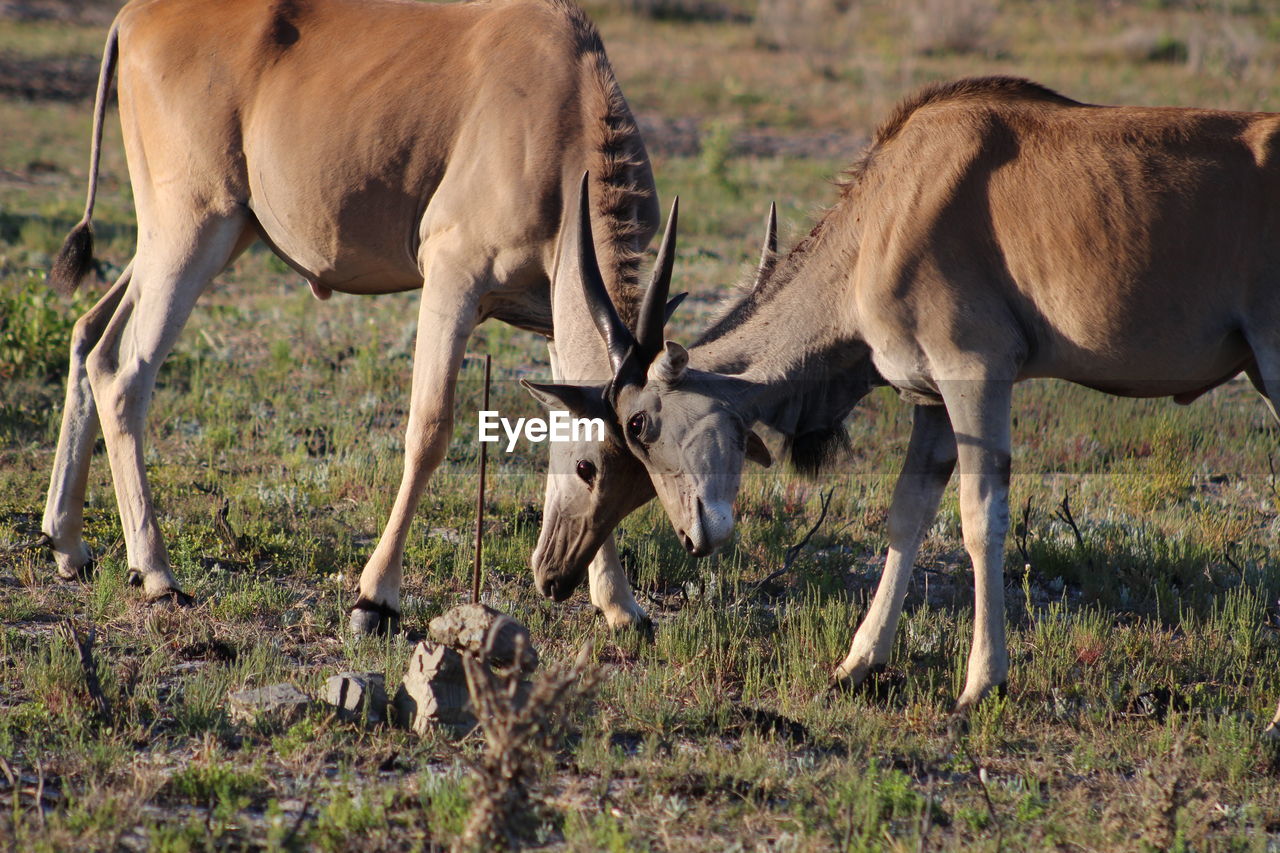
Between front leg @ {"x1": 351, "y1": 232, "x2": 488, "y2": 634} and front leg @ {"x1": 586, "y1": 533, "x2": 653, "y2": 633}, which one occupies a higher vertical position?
front leg @ {"x1": 351, "y1": 232, "x2": 488, "y2": 634}

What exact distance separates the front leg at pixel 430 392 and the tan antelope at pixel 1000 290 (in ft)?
2.95

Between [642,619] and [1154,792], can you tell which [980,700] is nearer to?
[1154,792]

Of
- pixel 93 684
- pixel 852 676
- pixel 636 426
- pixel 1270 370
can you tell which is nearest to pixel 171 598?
pixel 93 684

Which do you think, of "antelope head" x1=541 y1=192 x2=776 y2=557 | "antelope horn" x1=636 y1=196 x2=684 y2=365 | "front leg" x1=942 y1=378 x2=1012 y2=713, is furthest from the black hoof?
"front leg" x1=942 y1=378 x2=1012 y2=713

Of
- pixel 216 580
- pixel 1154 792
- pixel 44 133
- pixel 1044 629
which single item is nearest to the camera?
pixel 1154 792

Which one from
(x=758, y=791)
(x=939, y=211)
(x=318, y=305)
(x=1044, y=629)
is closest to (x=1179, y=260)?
(x=939, y=211)

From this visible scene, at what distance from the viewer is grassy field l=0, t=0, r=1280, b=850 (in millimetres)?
4453

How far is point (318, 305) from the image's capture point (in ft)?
40.1

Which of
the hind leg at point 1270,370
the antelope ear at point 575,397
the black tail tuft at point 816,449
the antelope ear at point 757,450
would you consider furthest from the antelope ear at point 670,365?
the hind leg at point 1270,370

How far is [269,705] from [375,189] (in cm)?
262

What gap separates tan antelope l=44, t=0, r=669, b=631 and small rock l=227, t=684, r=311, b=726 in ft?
3.23

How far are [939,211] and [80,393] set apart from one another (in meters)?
4.33

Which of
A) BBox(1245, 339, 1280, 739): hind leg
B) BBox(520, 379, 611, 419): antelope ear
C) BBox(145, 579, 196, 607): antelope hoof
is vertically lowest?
BBox(145, 579, 196, 607): antelope hoof

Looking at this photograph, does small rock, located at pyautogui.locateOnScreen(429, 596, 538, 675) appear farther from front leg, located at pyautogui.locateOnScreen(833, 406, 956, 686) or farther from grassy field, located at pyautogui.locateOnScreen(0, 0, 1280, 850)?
front leg, located at pyautogui.locateOnScreen(833, 406, 956, 686)
